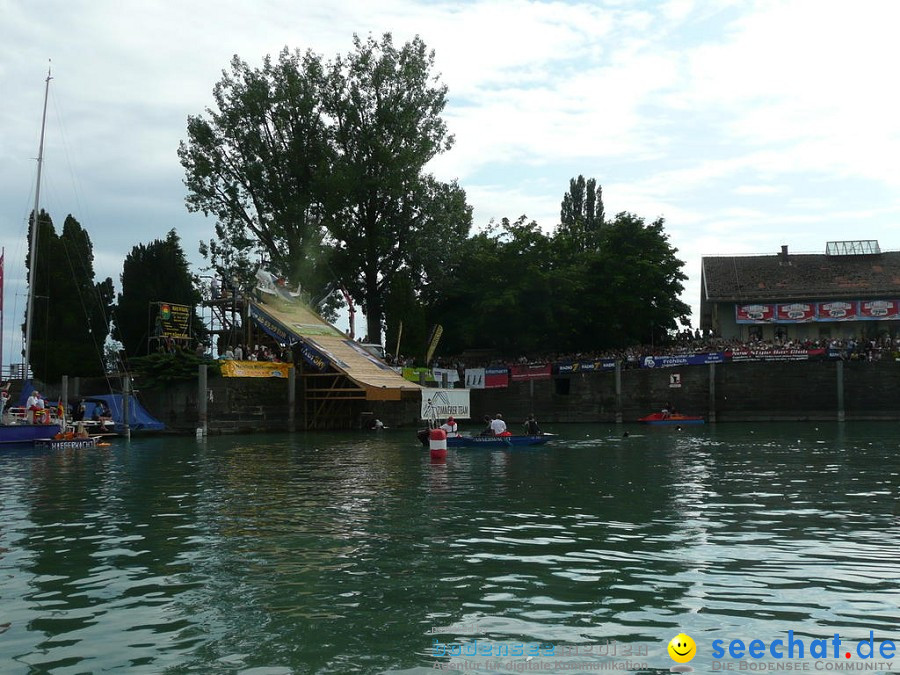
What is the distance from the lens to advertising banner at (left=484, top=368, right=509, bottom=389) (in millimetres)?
60219


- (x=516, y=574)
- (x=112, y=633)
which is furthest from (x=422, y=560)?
(x=112, y=633)

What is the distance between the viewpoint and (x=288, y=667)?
802 cm

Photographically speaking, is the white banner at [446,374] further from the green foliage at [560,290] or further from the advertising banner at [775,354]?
the advertising banner at [775,354]

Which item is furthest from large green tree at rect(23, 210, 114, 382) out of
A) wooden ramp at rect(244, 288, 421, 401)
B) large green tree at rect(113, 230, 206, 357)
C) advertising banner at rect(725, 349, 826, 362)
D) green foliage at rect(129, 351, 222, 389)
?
advertising banner at rect(725, 349, 826, 362)

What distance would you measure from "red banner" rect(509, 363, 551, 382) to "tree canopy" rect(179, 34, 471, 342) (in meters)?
9.55

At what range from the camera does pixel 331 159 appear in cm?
5909

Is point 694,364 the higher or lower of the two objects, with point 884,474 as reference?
higher

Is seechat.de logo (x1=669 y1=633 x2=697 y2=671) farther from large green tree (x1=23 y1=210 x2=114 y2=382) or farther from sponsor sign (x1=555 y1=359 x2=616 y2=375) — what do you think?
large green tree (x1=23 y1=210 x2=114 y2=382)

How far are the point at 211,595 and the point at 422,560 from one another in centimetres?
317

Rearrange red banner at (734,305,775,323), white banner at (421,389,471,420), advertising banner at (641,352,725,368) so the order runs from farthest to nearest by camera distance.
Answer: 1. red banner at (734,305,775,323)
2. advertising banner at (641,352,725,368)
3. white banner at (421,389,471,420)

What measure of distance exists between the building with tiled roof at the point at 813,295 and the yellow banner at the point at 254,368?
3181 cm

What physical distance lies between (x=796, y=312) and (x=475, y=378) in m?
23.5

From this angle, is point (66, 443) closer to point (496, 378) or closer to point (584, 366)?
point (496, 378)

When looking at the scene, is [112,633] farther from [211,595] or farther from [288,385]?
[288,385]
